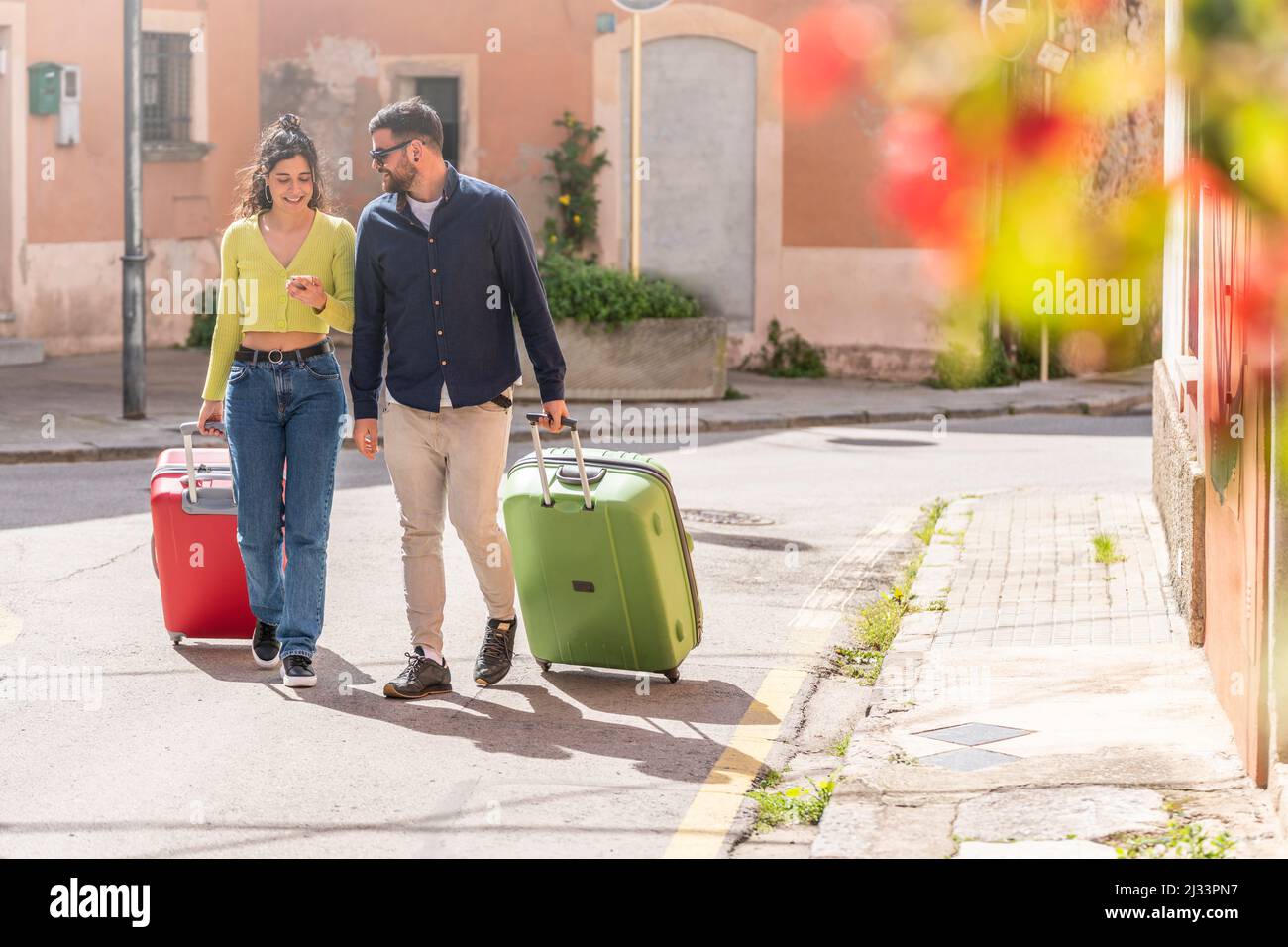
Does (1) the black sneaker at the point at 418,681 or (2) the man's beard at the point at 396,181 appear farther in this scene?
(1) the black sneaker at the point at 418,681

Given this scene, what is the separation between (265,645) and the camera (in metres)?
6.78

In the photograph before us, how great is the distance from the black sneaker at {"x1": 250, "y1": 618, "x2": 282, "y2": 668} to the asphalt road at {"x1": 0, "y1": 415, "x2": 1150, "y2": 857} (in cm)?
6

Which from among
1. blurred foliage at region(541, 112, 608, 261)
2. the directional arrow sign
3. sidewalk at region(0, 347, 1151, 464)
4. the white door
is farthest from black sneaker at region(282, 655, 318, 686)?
the white door

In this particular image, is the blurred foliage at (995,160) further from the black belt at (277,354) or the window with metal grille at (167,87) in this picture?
→ the window with metal grille at (167,87)

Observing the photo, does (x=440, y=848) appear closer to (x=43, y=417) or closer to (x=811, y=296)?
(x=43, y=417)

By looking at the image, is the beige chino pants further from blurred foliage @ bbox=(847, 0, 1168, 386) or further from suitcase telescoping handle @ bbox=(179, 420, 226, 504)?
blurred foliage @ bbox=(847, 0, 1168, 386)

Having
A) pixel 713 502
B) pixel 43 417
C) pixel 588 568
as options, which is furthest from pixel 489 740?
pixel 43 417

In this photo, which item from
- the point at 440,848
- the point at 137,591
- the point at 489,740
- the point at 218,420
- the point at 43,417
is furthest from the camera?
the point at 43,417

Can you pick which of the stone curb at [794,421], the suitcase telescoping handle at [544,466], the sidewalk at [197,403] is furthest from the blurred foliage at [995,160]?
the sidewalk at [197,403]

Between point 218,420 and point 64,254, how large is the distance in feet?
47.0

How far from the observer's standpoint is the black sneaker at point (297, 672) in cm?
646

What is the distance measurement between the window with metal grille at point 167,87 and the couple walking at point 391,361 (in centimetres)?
1578

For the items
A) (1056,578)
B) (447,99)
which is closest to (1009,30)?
(1056,578)

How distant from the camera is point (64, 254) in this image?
65.8ft
